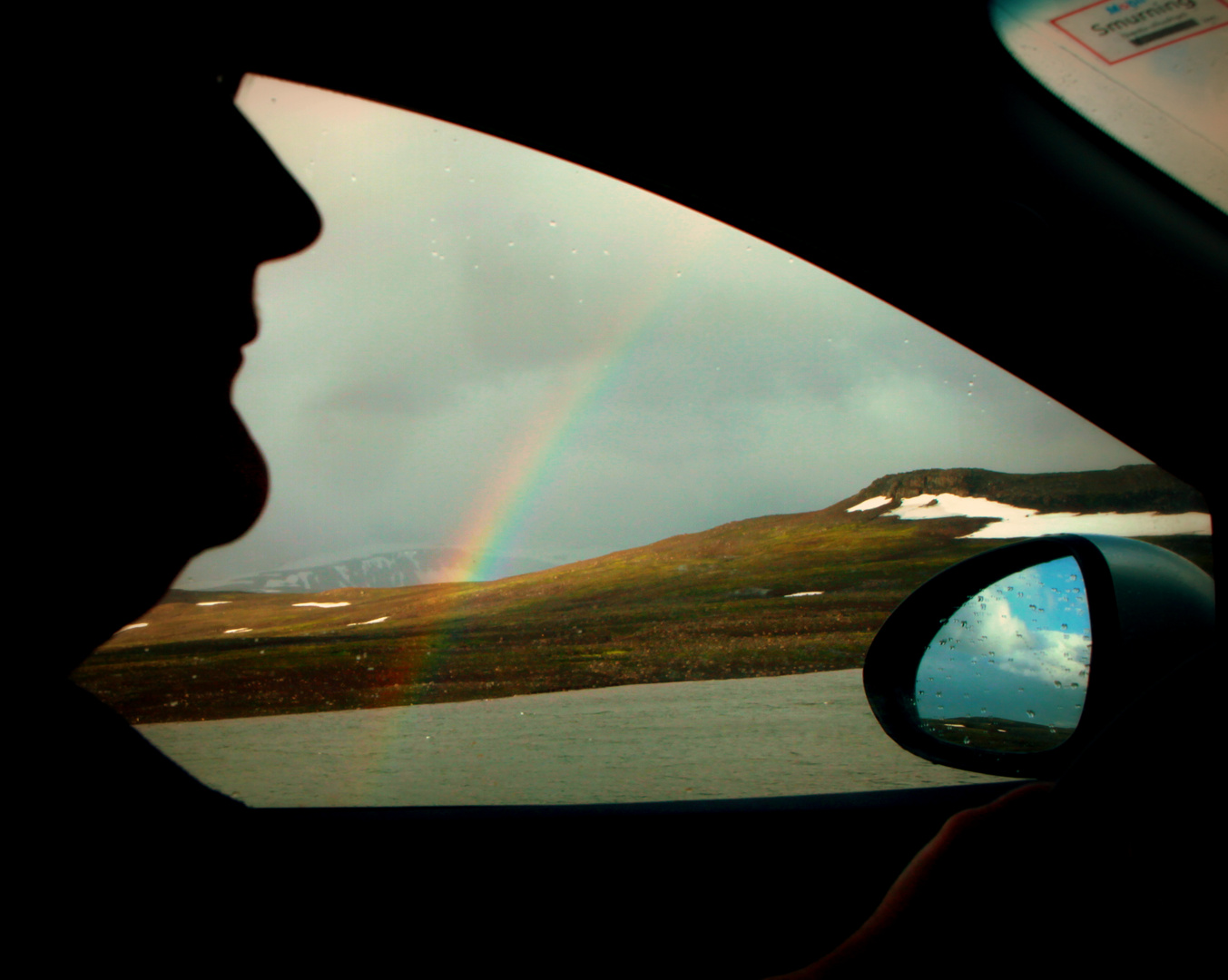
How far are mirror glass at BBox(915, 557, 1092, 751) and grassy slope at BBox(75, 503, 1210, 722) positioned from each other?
101 centimetres

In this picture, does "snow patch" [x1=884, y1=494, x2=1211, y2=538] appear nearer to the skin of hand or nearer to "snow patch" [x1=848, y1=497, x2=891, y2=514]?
the skin of hand

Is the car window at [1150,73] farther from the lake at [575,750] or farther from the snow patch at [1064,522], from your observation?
the lake at [575,750]

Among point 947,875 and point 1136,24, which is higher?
point 1136,24

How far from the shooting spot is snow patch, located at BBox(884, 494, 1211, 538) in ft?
5.24

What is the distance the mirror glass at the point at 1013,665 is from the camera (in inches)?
67.6

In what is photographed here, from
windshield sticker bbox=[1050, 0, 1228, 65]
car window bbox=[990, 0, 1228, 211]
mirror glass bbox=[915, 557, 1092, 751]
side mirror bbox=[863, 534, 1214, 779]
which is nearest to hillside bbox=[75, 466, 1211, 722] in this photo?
side mirror bbox=[863, 534, 1214, 779]

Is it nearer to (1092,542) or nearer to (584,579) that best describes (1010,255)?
(1092,542)

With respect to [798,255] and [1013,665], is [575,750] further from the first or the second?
[798,255]

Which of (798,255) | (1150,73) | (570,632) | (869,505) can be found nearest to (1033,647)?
(798,255)

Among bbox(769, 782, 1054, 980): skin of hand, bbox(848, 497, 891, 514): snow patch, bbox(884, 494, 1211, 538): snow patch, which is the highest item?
bbox(848, 497, 891, 514): snow patch

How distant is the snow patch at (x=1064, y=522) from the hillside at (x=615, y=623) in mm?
34

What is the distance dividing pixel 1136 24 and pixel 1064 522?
1.41 metres

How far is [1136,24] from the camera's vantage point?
1273 mm

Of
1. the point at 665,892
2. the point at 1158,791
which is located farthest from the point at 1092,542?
the point at 665,892
